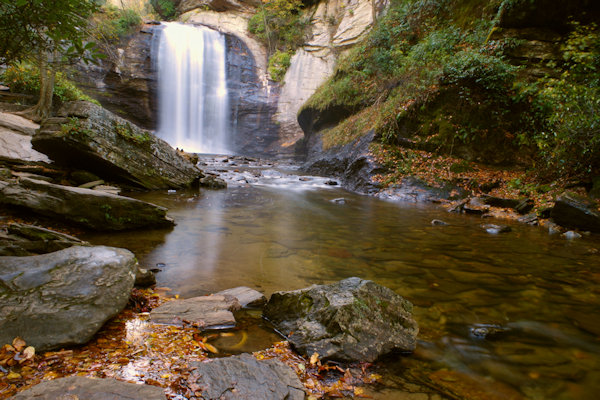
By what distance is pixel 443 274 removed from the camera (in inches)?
142

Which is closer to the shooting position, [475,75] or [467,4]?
[475,75]

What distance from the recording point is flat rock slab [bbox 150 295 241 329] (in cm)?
224

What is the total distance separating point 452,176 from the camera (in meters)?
9.34

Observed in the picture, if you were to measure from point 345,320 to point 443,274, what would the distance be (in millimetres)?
2072

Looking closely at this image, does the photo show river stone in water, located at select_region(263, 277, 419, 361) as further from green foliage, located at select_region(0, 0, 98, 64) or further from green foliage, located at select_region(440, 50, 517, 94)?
green foliage, located at select_region(440, 50, 517, 94)

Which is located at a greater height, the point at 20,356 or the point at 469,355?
the point at 20,356

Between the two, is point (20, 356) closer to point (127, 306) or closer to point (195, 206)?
point (127, 306)

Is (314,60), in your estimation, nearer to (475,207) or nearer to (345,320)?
(475,207)

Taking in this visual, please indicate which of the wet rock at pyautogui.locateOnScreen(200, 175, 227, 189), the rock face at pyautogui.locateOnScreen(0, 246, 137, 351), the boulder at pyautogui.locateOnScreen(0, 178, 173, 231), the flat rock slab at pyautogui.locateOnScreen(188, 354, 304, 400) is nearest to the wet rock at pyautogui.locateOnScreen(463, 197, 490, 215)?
the wet rock at pyautogui.locateOnScreen(200, 175, 227, 189)

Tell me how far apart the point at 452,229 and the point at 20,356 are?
6138 mm

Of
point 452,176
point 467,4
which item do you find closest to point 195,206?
point 452,176

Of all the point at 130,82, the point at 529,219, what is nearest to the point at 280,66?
the point at 130,82

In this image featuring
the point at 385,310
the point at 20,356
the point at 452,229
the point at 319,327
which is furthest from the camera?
the point at 452,229

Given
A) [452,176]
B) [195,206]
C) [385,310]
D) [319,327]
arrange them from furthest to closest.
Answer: [452,176] < [195,206] < [385,310] < [319,327]
